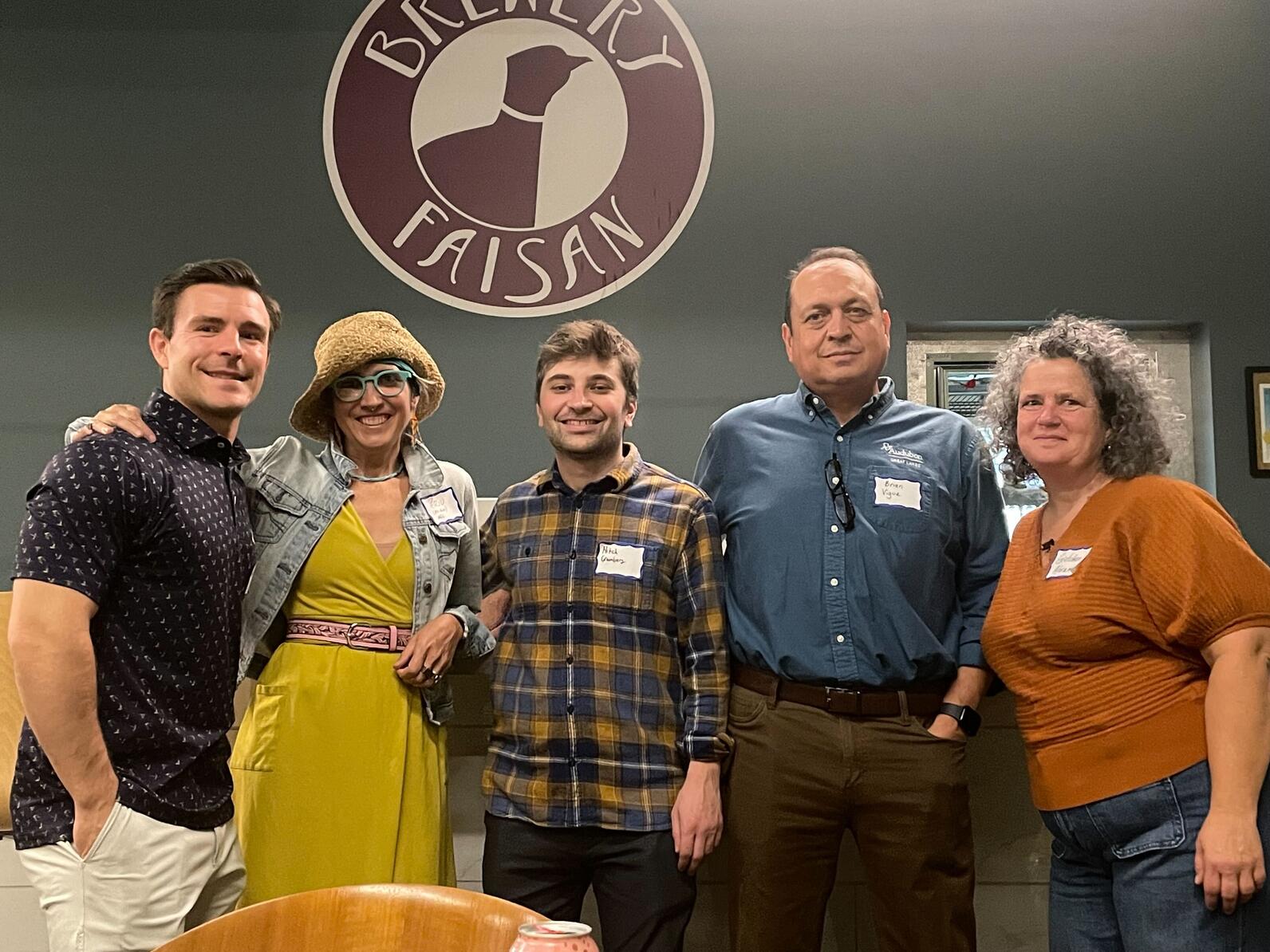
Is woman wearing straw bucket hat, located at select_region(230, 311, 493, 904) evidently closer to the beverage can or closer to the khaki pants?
the khaki pants

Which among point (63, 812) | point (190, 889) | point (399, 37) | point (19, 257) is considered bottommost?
point (190, 889)

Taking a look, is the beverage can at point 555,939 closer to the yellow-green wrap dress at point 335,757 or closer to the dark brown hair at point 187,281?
the yellow-green wrap dress at point 335,757

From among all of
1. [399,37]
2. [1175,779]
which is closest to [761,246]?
[399,37]

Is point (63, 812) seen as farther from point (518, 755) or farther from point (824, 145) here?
point (824, 145)

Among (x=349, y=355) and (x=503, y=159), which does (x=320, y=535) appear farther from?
(x=503, y=159)

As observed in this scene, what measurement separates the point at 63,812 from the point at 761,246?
3.06 metres


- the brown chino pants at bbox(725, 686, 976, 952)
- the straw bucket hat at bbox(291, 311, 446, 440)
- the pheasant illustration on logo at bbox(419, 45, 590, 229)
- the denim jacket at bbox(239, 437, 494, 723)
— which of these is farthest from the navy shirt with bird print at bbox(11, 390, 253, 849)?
the pheasant illustration on logo at bbox(419, 45, 590, 229)

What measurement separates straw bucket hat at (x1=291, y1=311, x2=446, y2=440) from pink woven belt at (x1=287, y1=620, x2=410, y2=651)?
1.52 ft

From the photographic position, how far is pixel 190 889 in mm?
1961

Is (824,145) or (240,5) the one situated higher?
(240,5)

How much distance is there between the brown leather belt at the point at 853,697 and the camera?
7.68 ft

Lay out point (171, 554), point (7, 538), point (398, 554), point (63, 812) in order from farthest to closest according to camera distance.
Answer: point (7, 538), point (398, 554), point (171, 554), point (63, 812)

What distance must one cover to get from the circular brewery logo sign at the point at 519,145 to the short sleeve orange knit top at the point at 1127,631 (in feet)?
7.98

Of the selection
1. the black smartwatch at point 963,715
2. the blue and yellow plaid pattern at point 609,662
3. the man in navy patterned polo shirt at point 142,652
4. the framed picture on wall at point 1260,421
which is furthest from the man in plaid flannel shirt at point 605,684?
the framed picture on wall at point 1260,421
